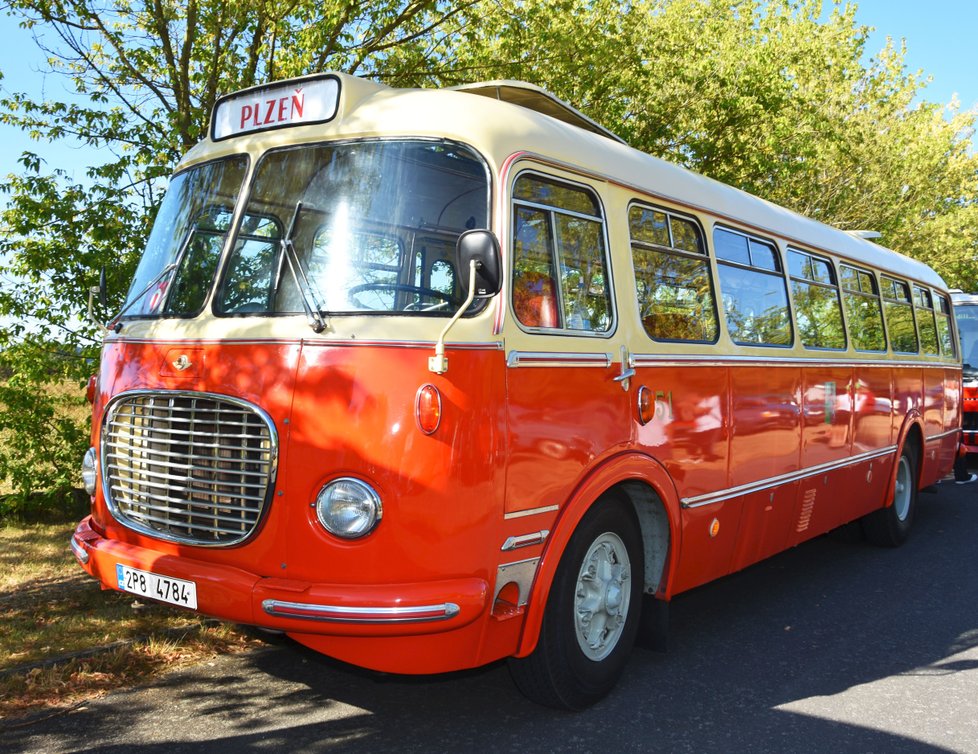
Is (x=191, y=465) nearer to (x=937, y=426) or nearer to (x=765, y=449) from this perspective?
(x=765, y=449)

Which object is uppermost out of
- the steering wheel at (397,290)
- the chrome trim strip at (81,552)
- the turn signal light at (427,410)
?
the steering wheel at (397,290)

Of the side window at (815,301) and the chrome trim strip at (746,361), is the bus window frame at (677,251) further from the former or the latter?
the side window at (815,301)

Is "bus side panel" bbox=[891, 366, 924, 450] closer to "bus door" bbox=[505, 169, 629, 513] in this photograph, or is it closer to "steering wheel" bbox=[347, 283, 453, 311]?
"bus door" bbox=[505, 169, 629, 513]

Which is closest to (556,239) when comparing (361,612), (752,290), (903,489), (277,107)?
(277,107)

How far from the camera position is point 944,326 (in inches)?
412

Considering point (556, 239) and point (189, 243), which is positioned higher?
point (189, 243)

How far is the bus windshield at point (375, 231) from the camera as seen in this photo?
3.90 metres

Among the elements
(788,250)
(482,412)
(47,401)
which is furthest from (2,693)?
(788,250)

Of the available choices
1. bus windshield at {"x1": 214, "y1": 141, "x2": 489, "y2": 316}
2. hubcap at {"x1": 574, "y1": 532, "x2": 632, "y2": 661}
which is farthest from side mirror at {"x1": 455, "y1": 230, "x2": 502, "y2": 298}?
hubcap at {"x1": 574, "y1": 532, "x2": 632, "y2": 661}

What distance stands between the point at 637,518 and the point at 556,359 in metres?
1.21

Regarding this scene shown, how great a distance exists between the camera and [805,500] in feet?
22.0

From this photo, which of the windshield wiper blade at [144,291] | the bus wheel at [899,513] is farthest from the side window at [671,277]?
the bus wheel at [899,513]

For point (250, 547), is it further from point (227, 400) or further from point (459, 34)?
point (459, 34)

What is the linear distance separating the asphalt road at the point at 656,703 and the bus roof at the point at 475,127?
2.59 metres
